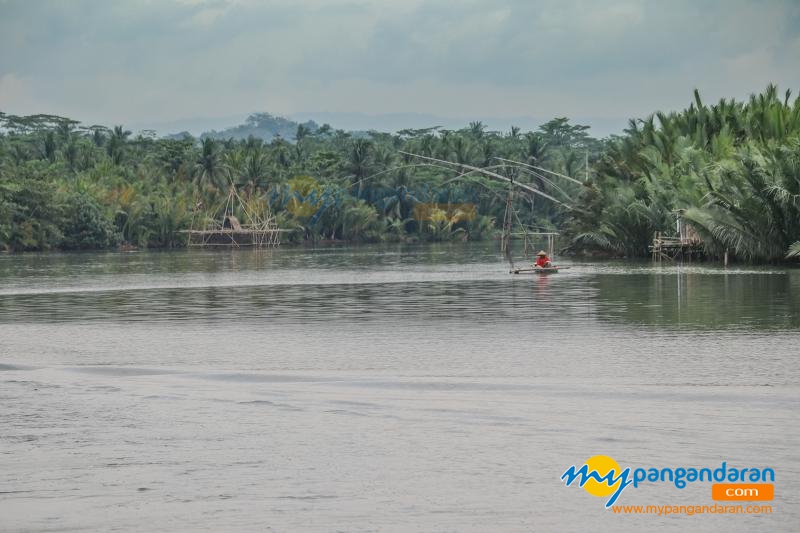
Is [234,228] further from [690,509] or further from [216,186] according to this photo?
[690,509]

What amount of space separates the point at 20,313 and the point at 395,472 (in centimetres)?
2042

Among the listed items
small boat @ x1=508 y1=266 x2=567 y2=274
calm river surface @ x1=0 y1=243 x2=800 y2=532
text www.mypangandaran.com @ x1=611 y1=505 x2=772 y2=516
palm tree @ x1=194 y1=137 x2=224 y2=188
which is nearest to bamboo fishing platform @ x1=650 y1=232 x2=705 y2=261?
small boat @ x1=508 y1=266 x2=567 y2=274

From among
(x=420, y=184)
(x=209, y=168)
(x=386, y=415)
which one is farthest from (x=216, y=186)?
(x=386, y=415)

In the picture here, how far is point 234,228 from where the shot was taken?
360 feet

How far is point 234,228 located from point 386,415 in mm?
99140

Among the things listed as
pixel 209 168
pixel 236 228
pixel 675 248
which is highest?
pixel 209 168

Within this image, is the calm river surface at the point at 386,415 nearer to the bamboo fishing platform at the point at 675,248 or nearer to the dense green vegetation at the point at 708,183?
the dense green vegetation at the point at 708,183

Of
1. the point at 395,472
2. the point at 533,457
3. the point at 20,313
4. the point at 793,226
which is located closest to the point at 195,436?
the point at 395,472

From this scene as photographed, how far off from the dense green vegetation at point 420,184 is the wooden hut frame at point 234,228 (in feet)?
4.08

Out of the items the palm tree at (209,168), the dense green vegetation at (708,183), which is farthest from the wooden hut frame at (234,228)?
the dense green vegetation at (708,183)

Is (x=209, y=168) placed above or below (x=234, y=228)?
above

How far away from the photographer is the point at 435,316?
81.5ft

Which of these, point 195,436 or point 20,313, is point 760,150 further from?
point 195,436

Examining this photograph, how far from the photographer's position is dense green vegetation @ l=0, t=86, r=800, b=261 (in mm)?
47531
